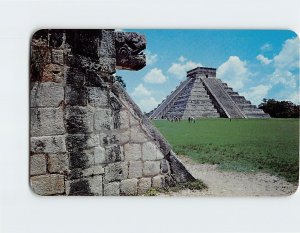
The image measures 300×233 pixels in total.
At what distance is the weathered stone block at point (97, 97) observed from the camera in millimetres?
3969

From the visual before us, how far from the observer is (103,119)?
157 inches

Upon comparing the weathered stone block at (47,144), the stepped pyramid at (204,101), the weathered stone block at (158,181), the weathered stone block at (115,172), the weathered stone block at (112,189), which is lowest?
the weathered stone block at (112,189)

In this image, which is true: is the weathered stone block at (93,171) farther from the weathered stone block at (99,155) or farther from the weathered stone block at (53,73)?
the weathered stone block at (53,73)

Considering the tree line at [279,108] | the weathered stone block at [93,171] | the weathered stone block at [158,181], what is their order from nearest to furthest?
the tree line at [279,108] → the weathered stone block at [93,171] → the weathered stone block at [158,181]

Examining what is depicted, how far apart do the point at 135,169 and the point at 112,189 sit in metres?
0.22

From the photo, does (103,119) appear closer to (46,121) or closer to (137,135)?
(137,135)

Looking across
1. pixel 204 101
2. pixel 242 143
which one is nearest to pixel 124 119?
pixel 204 101

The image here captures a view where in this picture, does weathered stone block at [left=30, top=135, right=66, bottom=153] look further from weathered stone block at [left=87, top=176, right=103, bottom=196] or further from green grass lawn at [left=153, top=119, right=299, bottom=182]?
green grass lawn at [left=153, top=119, right=299, bottom=182]

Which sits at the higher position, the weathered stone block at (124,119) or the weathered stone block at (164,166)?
the weathered stone block at (124,119)

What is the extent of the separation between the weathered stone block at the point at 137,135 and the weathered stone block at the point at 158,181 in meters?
0.29

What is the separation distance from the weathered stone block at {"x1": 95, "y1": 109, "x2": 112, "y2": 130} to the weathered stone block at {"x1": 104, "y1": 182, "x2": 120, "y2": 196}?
1.35 ft

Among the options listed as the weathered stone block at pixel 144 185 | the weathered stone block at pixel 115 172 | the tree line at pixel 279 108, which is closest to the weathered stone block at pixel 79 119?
the weathered stone block at pixel 115 172

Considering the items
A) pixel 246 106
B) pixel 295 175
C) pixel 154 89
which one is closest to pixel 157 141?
pixel 154 89

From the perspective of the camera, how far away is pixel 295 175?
391 cm
